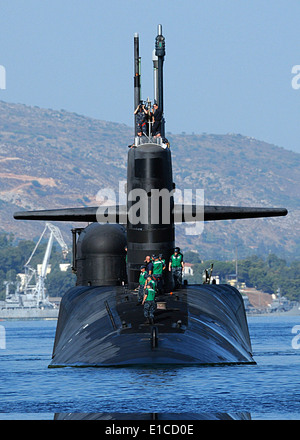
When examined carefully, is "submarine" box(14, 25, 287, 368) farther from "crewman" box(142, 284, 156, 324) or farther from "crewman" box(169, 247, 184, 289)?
"crewman" box(169, 247, 184, 289)

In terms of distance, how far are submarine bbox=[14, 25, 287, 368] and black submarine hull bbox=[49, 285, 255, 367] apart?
33mm

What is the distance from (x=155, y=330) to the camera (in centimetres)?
2720

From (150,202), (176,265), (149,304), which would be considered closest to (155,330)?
(149,304)

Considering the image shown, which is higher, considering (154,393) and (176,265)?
(176,265)

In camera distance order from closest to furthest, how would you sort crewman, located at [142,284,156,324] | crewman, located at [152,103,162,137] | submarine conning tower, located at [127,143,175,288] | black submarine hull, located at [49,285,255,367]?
black submarine hull, located at [49,285,255,367], crewman, located at [142,284,156,324], submarine conning tower, located at [127,143,175,288], crewman, located at [152,103,162,137]

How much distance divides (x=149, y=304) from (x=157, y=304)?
6.34 ft

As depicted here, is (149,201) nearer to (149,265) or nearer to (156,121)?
(149,265)

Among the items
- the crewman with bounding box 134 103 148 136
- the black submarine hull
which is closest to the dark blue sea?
the black submarine hull

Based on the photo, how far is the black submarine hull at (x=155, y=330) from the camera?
87.5ft

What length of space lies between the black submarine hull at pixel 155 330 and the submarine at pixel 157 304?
33mm

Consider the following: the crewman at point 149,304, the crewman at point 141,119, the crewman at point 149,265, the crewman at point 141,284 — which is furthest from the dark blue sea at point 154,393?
the crewman at point 141,119

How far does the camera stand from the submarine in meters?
27.4

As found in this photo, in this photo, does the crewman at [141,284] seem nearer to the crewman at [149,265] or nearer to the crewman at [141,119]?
the crewman at [149,265]

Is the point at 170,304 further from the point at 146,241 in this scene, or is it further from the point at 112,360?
the point at 112,360
